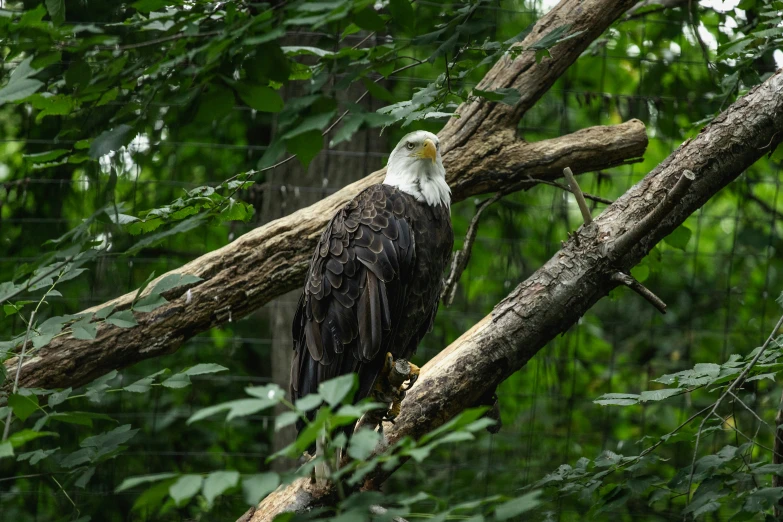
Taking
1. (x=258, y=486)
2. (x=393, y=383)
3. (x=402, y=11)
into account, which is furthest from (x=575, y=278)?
(x=258, y=486)

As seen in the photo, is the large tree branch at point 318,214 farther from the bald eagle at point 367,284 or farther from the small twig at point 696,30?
the small twig at point 696,30

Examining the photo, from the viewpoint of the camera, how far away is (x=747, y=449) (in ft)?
6.43

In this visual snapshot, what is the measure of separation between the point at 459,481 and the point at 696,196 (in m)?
2.49

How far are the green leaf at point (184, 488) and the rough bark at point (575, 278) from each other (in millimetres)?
1321

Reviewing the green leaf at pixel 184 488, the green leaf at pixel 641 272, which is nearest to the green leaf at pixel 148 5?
the green leaf at pixel 184 488

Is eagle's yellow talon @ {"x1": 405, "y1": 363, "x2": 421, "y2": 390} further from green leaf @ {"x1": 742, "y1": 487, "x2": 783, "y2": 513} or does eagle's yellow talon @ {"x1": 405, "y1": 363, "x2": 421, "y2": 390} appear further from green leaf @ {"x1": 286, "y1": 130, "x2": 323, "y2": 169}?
green leaf @ {"x1": 286, "y1": 130, "x2": 323, "y2": 169}

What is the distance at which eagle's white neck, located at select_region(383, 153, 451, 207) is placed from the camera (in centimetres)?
278

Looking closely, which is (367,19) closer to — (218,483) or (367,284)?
(218,483)

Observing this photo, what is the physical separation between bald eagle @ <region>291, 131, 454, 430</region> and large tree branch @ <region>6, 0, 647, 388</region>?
0.23 metres

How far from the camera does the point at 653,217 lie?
229cm

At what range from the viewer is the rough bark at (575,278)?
7.89ft

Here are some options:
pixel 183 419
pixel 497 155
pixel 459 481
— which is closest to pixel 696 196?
pixel 497 155

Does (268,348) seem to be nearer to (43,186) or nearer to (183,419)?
(183,419)

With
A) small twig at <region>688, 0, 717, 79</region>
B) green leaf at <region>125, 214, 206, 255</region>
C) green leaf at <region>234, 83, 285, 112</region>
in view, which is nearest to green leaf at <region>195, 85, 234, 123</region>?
green leaf at <region>234, 83, 285, 112</region>
